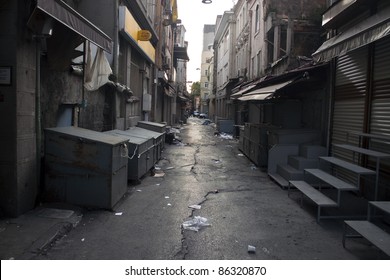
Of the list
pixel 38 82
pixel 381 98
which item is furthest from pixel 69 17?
pixel 381 98

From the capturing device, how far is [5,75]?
5.43 meters

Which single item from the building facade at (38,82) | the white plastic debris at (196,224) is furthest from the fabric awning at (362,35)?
the building facade at (38,82)

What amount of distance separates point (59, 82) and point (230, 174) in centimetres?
559

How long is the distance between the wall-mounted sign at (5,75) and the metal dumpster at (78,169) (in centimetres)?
113

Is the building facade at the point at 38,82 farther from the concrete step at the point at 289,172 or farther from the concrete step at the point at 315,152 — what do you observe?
the concrete step at the point at 315,152

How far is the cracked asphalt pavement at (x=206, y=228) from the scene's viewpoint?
4629 millimetres

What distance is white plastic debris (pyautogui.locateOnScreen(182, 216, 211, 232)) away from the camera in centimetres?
564

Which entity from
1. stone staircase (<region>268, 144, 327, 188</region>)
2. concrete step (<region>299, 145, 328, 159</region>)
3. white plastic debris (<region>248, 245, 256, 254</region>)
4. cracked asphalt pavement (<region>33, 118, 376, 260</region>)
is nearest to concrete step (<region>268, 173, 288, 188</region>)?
stone staircase (<region>268, 144, 327, 188</region>)

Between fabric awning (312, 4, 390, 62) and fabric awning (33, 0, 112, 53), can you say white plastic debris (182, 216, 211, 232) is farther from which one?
fabric awning (312, 4, 390, 62)

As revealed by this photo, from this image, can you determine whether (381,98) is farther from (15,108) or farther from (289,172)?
(15,108)

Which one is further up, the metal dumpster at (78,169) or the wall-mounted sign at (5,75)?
the wall-mounted sign at (5,75)

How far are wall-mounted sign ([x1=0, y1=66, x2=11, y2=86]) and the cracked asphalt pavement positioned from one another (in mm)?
2375

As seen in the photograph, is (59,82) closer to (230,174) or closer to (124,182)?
(124,182)

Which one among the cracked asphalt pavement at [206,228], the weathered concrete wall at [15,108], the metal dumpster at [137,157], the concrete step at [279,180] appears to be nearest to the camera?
the cracked asphalt pavement at [206,228]
